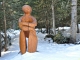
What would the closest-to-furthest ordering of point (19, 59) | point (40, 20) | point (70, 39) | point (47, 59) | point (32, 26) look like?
point (47, 59), point (19, 59), point (32, 26), point (70, 39), point (40, 20)

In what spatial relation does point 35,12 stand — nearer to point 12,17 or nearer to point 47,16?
point 47,16

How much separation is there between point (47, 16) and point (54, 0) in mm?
3744

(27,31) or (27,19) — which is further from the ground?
(27,19)

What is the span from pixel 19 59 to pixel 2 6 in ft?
19.5

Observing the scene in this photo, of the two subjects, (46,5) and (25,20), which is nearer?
(25,20)

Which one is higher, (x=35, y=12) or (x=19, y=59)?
(x=35, y=12)

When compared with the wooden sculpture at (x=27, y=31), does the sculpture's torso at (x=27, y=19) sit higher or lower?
higher

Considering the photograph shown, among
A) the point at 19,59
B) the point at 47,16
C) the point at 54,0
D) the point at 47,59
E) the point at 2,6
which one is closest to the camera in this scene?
the point at 47,59

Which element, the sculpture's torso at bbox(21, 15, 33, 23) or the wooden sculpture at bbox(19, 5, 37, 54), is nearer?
the wooden sculpture at bbox(19, 5, 37, 54)

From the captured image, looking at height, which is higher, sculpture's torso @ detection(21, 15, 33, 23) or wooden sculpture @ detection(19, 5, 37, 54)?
sculpture's torso @ detection(21, 15, 33, 23)

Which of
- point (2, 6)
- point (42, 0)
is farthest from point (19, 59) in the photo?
point (42, 0)

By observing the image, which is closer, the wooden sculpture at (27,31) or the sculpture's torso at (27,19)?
the wooden sculpture at (27,31)

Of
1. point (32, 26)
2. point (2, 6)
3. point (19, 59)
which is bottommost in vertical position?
point (19, 59)

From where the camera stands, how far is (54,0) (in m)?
18.4
